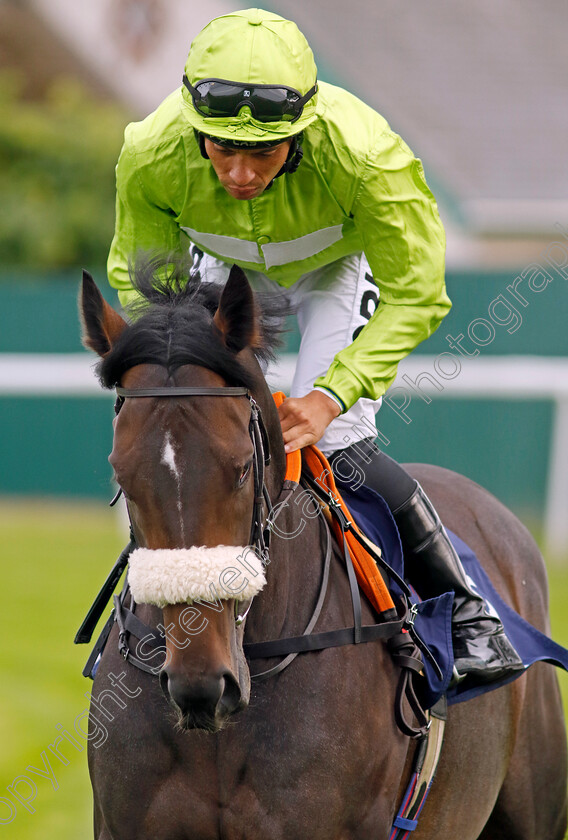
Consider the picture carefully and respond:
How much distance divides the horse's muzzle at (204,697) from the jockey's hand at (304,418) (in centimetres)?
75

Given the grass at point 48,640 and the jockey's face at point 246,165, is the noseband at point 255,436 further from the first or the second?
the grass at point 48,640

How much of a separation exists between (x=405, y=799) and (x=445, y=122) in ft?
54.6

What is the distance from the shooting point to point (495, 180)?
56.6ft

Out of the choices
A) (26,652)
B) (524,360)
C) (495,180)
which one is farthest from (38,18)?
(26,652)

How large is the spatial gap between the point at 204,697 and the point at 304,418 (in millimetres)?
882

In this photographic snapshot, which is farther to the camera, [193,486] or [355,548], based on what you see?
[355,548]

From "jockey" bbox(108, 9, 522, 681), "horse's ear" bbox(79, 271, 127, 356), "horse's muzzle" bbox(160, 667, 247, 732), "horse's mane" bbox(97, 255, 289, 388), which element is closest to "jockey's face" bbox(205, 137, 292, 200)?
"jockey" bbox(108, 9, 522, 681)

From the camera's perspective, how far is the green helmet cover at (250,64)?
107 inches

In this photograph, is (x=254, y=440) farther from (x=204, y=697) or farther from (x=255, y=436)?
(x=204, y=697)

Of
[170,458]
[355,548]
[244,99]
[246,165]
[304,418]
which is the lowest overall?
[355,548]

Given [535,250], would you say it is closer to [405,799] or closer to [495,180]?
[495,180]

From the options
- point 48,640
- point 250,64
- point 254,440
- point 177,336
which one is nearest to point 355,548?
point 254,440

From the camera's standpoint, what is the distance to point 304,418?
2.85 meters

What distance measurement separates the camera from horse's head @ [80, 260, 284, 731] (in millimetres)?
2246
